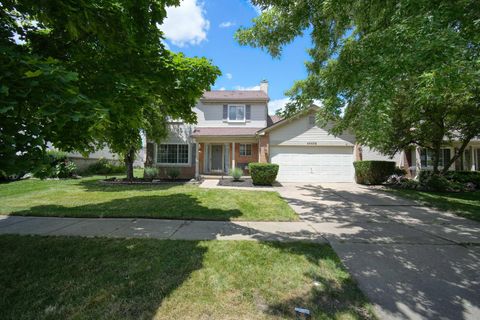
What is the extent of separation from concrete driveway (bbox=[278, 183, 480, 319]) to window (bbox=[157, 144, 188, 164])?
11.2 metres

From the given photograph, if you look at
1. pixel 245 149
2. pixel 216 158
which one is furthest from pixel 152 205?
pixel 216 158

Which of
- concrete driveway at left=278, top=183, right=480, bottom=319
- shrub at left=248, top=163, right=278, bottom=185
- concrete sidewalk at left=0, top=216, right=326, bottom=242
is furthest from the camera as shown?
shrub at left=248, top=163, right=278, bottom=185

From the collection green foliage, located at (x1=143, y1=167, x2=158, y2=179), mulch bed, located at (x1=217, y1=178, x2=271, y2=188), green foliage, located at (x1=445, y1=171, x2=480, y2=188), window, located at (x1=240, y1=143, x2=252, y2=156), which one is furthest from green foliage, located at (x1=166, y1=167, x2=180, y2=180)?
green foliage, located at (x1=445, y1=171, x2=480, y2=188)

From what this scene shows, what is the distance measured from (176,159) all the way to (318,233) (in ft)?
46.3

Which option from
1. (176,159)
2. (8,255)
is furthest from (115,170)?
(8,255)

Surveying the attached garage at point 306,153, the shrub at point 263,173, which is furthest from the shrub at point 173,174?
the attached garage at point 306,153

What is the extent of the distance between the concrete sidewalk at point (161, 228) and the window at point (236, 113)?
12934mm

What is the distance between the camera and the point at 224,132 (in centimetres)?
1730

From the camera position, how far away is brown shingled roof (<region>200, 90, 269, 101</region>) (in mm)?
18359

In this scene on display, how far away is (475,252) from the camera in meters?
4.88

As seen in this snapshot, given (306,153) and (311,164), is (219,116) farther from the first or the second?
(311,164)

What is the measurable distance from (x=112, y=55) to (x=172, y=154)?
13667 mm

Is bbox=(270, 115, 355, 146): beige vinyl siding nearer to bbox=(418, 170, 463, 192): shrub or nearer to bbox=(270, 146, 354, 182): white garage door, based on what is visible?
bbox=(270, 146, 354, 182): white garage door

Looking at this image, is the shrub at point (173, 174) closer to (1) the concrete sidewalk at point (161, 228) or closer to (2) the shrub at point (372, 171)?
(1) the concrete sidewalk at point (161, 228)
